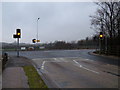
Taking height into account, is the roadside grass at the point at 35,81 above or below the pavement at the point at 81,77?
above

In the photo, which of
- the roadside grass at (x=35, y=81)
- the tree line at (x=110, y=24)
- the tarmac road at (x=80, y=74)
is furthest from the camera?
the tree line at (x=110, y=24)

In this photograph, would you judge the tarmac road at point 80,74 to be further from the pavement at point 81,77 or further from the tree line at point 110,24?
the tree line at point 110,24

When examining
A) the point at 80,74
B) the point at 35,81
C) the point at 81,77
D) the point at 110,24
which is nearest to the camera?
the point at 35,81

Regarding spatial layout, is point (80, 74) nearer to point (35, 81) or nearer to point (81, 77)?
point (81, 77)

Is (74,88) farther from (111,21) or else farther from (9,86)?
(111,21)

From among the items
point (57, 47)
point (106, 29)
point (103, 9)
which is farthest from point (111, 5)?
point (57, 47)

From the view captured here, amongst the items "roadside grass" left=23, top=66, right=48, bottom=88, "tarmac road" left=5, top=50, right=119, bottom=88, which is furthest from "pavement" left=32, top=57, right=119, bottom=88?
"roadside grass" left=23, top=66, right=48, bottom=88

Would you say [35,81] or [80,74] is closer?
[35,81]

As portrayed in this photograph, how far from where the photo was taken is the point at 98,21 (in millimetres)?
34375

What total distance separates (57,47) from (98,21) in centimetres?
3374

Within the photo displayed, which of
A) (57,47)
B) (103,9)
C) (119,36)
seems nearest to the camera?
(119,36)

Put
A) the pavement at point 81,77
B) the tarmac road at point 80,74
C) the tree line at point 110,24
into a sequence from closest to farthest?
the pavement at point 81,77 → the tarmac road at point 80,74 → the tree line at point 110,24

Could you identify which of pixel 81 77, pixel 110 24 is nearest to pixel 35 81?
pixel 81 77

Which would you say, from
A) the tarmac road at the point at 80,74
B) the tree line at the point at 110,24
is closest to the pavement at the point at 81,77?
the tarmac road at the point at 80,74
